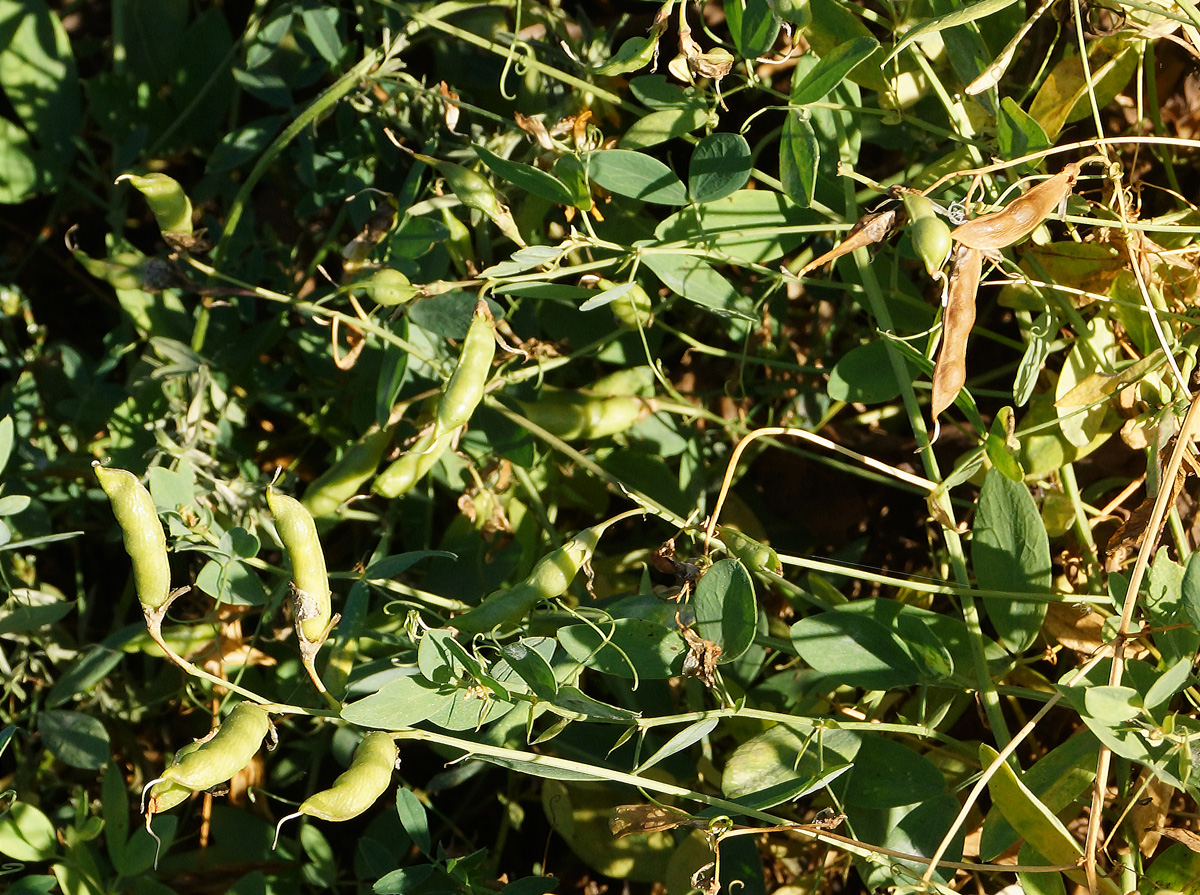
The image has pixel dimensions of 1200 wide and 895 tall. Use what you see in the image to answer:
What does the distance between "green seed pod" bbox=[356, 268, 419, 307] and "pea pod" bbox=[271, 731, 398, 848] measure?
15.6 inches

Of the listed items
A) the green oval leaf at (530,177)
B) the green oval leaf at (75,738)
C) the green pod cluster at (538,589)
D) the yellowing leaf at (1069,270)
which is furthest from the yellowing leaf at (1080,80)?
the green oval leaf at (75,738)

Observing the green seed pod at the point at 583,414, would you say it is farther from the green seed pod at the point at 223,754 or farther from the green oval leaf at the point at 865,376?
the green seed pod at the point at 223,754

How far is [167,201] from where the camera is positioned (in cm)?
100

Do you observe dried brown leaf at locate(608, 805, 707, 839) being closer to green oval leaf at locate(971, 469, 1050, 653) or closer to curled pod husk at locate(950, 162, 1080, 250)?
green oval leaf at locate(971, 469, 1050, 653)

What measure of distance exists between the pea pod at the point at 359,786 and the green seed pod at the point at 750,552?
310 mm

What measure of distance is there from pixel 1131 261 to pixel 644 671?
21.5 inches

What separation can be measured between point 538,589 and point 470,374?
0.20m

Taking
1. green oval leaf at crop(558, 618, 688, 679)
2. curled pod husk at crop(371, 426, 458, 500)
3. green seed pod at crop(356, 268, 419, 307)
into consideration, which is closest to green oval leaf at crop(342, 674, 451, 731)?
green oval leaf at crop(558, 618, 688, 679)

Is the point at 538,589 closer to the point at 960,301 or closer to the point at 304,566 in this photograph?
the point at 304,566

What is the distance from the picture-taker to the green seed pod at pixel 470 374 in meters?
0.88

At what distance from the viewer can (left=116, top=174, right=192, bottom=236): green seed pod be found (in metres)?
0.98

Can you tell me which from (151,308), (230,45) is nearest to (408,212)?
(151,308)

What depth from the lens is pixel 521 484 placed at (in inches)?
43.6

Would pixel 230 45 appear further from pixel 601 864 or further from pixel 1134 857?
pixel 1134 857
